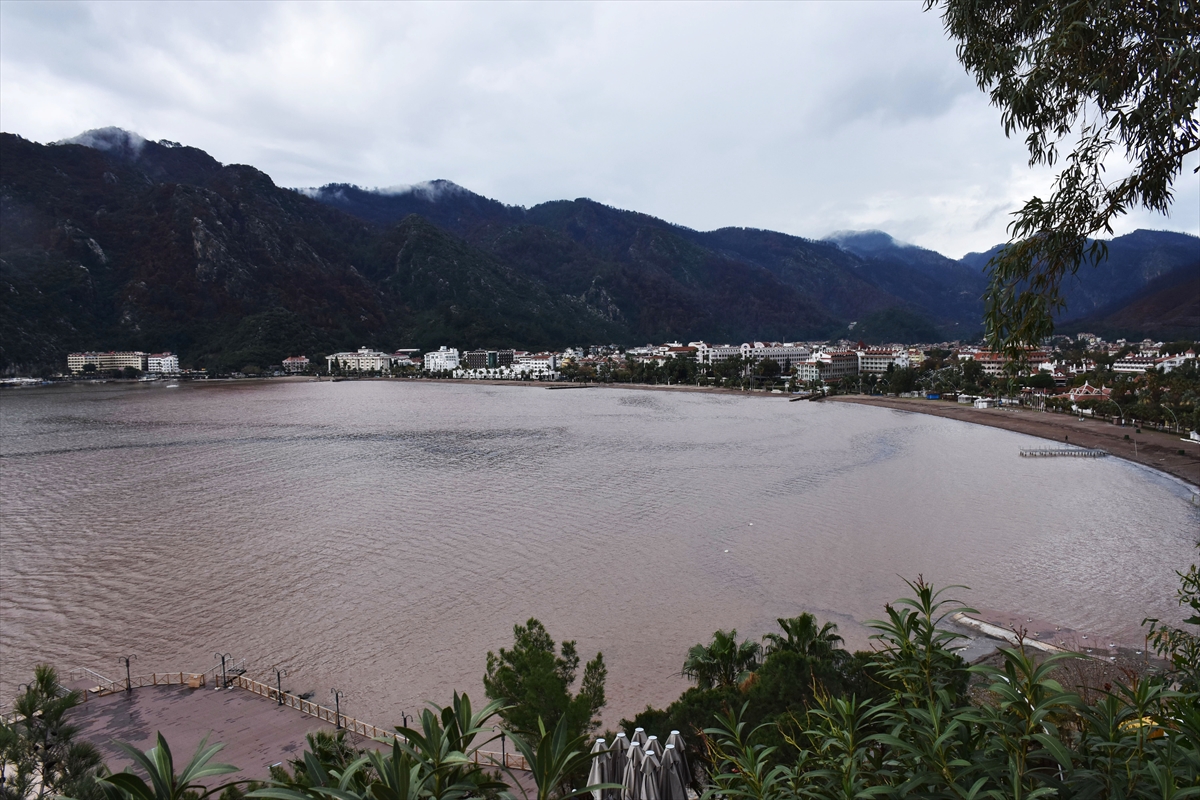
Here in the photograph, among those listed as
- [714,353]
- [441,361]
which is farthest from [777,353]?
[441,361]

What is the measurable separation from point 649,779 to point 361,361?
88.9 metres

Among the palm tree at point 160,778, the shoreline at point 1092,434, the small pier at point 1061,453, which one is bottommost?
the small pier at point 1061,453

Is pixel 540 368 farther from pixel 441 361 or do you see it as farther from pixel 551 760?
pixel 551 760

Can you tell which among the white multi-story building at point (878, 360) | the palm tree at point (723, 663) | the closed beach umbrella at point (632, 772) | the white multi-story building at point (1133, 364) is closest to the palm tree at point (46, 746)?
the closed beach umbrella at point (632, 772)

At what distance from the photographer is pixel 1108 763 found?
5.85 ft

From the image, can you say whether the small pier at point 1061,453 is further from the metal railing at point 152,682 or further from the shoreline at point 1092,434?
the metal railing at point 152,682

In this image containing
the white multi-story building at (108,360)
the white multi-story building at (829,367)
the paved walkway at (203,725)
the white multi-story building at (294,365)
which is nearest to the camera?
the paved walkway at (203,725)

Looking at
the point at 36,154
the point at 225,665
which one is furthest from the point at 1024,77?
the point at 36,154

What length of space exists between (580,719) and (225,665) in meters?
5.57

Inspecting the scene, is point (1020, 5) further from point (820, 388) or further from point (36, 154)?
point (36, 154)

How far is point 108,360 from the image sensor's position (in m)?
76.6

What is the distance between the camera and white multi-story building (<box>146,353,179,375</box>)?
77.9 meters

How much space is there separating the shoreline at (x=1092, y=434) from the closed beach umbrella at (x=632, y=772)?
22.2 m

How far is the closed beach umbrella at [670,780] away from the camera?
143 inches
